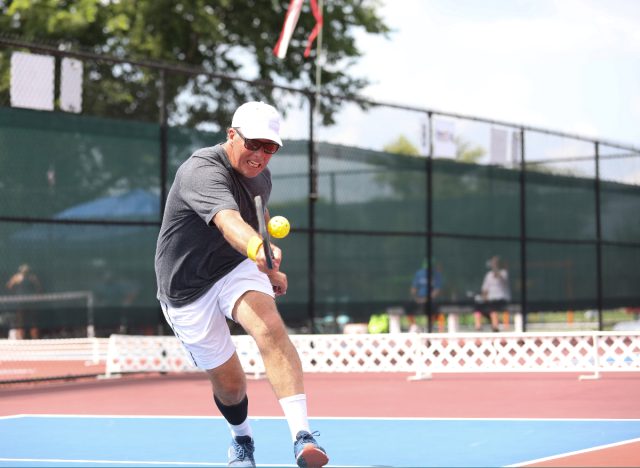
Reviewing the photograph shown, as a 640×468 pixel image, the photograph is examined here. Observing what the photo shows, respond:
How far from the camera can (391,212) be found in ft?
56.3

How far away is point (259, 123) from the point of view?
5152 mm

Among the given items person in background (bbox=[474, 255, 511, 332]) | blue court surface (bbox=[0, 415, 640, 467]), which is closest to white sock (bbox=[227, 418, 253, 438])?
blue court surface (bbox=[0, 415, 640, 467])

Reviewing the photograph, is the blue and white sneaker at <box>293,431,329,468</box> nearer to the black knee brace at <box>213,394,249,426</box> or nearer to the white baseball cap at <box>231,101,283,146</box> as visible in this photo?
the black knee brace at <box>213,394,249,426</box>

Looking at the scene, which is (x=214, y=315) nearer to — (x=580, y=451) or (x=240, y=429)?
(x=240, y=429)

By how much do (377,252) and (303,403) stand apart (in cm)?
1183

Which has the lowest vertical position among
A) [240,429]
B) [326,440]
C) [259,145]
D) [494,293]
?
[326,440]

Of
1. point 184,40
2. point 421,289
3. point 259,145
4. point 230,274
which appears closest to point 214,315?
point 230,274

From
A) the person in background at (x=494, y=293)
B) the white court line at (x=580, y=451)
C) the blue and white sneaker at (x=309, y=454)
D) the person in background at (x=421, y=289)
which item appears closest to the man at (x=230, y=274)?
the blue and white sneaker at (x=309, y=454)

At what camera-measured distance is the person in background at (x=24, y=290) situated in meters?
12.6

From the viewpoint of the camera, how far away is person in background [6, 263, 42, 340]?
12578 millimetres

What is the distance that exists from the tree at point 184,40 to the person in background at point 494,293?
4.70m

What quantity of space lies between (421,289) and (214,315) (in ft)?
39.5

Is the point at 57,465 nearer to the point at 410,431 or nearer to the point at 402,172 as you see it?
the point at 410,431

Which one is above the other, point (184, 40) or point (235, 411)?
point (184, 40)
